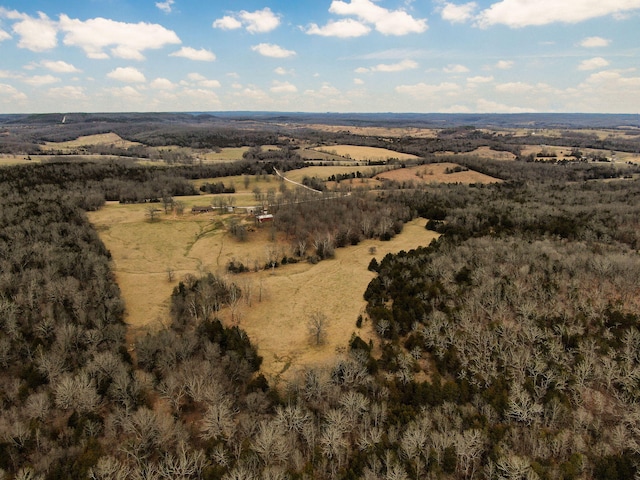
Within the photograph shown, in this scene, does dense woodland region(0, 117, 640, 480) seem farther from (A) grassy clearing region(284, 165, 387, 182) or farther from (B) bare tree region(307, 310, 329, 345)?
(A) grassy clearing region(284, 165, 387, 182)

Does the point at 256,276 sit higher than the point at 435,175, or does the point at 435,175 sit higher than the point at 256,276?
the point at 435,175

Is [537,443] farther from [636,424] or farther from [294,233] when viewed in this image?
[294,233]

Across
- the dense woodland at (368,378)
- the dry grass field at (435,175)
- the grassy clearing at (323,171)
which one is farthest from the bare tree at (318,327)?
the grassy clearing at (323,171)

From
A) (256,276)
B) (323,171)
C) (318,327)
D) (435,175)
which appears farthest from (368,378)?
(323,171)

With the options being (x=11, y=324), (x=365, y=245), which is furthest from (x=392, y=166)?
(x=11, y=324)

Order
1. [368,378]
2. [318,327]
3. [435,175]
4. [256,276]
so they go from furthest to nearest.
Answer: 1. [435,175]
2. [256,276]
3. [318,327]
4. [368,378]

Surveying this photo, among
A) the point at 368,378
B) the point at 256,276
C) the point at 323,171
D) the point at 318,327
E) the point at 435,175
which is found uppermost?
the point at 323,171

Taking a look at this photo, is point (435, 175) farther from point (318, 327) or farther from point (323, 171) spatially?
point (318, 327)
